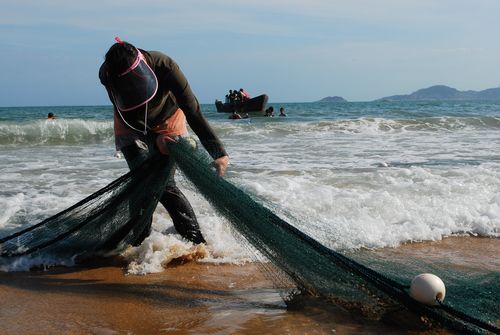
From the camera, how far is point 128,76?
3223mm

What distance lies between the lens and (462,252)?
14.6ft

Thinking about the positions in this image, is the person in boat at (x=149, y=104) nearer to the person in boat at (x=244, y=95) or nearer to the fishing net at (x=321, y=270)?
the fishing net at (x=321, y=270)

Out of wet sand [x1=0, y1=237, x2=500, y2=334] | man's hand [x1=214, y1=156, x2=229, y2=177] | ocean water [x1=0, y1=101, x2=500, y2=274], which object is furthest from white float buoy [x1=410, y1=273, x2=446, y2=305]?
man's hand [x1=214, y1=156, x2=229, y2=177]

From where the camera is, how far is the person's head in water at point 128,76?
3.21 meters

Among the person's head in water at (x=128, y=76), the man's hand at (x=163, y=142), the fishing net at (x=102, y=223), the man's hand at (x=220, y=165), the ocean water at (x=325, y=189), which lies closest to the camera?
the person's head in water at (x=128, y=76)

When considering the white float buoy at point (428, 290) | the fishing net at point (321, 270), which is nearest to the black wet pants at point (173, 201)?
the fishing net at point (321, 270)

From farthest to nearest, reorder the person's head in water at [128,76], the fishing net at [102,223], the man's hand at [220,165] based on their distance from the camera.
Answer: the fishing net at [102,223]
the man's hand at [220,165]
the person's head in water at [128,76]

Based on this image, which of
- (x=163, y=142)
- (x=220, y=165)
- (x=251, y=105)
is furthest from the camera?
(x=251, y=105)

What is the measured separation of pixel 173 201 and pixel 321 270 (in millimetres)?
1360

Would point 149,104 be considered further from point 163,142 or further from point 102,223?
point 102,223

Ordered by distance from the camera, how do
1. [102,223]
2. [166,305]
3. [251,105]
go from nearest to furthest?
[166,305], [102,223], [251,105]

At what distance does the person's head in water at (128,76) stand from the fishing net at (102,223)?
16.0 inches

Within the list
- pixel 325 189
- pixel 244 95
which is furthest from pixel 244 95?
pixel 325 189

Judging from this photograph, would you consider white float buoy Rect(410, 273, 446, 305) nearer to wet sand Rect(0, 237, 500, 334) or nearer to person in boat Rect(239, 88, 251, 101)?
wet sand Rect(0, 237, 500, 334)
